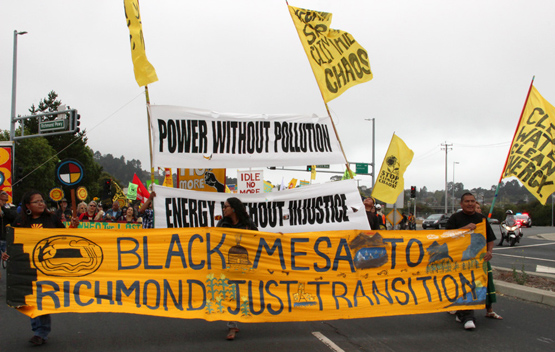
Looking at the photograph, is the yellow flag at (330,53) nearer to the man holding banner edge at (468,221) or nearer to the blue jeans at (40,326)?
the man holding banner edge at (468,221)

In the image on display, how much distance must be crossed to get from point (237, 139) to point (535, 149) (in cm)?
449

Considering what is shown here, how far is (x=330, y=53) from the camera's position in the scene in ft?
24.3

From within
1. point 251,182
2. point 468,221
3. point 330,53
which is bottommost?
point 468,221

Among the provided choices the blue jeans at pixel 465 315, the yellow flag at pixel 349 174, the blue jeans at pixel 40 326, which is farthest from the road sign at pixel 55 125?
the blue jeans at pixel 465 315

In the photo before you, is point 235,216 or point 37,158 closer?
point 235,216

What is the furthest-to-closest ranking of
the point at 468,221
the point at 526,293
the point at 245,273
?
the point at 526,293 → the point at 468,221 → the point at 245,273

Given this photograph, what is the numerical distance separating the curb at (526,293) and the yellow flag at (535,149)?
158 centimetres

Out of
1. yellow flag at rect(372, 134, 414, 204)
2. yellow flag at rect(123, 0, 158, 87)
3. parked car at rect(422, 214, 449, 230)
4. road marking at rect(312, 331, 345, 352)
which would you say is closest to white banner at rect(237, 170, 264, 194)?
yellow flag at rect(372, 134, 414, 204)

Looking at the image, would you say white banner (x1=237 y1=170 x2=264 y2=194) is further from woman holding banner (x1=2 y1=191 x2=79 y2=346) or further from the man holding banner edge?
woman holding banner (x1=2 y1=191 x2=79 y2=346)

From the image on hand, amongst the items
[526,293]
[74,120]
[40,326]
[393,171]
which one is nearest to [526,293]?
[526,293]

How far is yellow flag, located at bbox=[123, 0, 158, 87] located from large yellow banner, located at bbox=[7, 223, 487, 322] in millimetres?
2253

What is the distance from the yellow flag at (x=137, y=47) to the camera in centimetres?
648

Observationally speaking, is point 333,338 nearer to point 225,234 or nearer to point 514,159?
point 225,234

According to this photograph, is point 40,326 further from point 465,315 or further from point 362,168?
point 362,168
